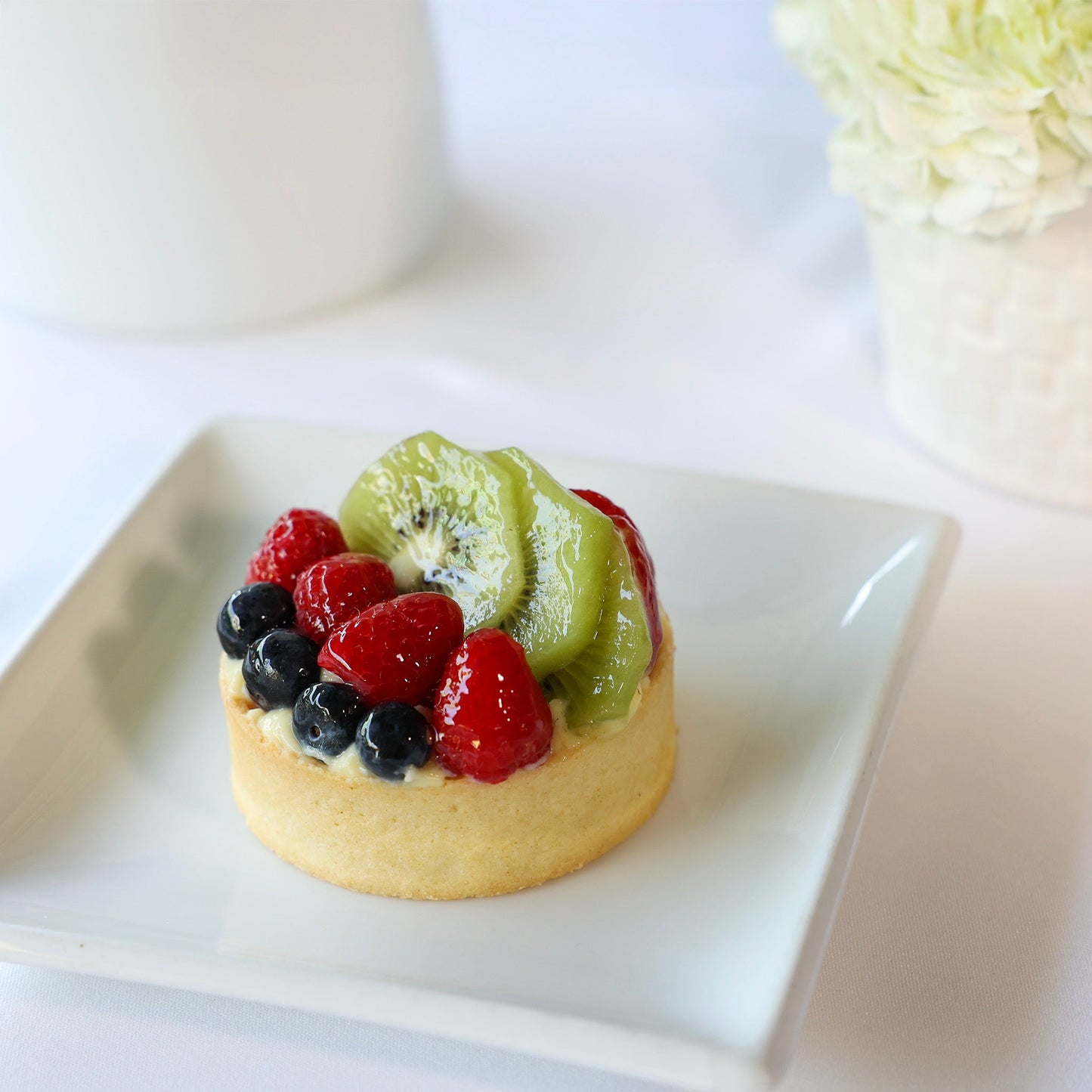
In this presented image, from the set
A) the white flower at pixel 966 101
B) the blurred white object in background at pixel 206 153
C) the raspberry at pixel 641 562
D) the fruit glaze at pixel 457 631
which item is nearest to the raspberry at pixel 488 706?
the fruit glaze at pixel 457 631

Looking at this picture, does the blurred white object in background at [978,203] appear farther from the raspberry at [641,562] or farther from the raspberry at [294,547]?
the raspberry at [294,547]

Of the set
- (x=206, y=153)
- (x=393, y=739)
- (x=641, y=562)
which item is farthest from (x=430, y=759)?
(x=206, y=153)

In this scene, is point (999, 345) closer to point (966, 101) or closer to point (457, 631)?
point (966, 101)

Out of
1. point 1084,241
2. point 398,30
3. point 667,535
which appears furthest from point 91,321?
point 1084,241

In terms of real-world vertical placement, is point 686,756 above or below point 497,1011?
below

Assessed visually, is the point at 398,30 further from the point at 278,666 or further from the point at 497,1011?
the point at 497,1011

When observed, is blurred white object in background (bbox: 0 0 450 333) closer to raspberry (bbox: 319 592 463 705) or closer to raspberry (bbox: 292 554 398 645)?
raspberry (bbox: 292 554 398 645)

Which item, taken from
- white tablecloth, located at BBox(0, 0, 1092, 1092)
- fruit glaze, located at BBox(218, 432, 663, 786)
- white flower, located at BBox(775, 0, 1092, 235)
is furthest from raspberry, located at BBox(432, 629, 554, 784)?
white flower, located at BBox(775, 0, 1092, 235)
